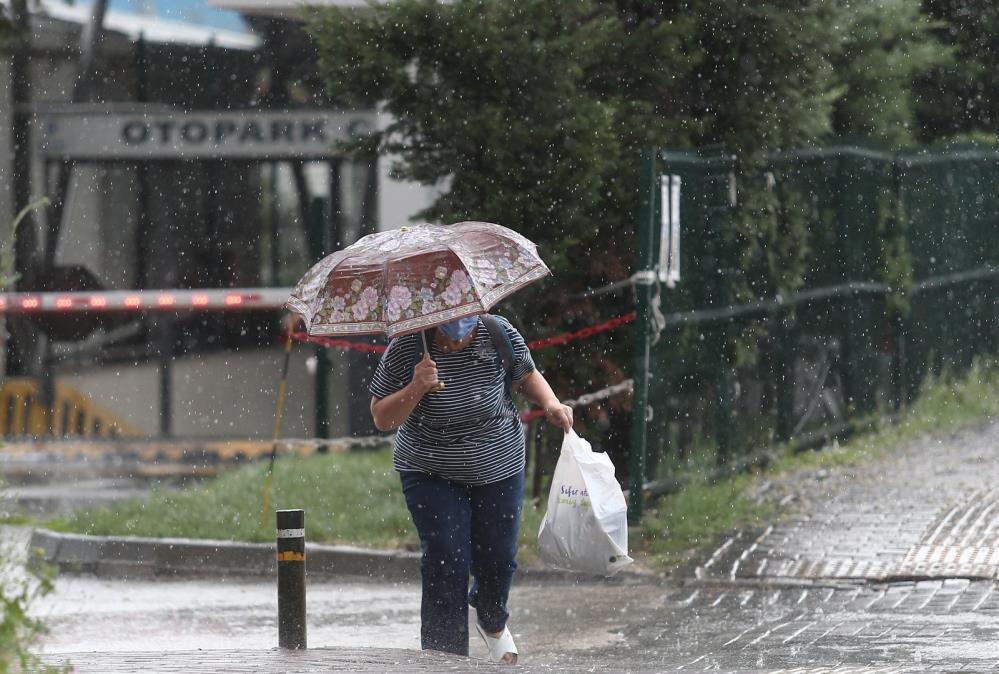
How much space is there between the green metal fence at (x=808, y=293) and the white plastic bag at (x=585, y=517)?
341cm

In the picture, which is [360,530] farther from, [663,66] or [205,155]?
[205,155]

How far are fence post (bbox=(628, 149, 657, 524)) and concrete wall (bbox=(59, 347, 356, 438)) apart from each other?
25.9ft

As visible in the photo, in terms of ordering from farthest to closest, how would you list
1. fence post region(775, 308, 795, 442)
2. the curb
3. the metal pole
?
the metal pole, fence post region(775, 308, 795, 442), the curb

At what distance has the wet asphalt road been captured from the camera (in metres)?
6.96

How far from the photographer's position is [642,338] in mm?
10242

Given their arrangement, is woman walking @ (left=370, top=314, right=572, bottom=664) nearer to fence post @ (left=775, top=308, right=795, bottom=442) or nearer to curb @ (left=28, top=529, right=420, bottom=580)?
curb @ (left=28, top=529, right=420, bottom=580)

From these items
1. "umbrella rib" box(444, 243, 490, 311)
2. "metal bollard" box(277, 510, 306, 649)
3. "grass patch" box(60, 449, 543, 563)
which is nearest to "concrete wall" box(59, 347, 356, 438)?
"grass patch" box(60, 449, 543, 563)

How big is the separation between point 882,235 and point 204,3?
726cm

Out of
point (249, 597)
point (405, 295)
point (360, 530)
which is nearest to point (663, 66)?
point (360, 530)

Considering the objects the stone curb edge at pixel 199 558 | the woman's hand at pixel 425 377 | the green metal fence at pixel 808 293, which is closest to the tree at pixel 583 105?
the green metal fence at pixel 808 293

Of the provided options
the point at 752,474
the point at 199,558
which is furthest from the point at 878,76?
the point at 199,558

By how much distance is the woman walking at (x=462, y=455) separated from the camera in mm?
6656

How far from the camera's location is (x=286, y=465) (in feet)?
44.2

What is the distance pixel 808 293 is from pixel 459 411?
671 centimetres
